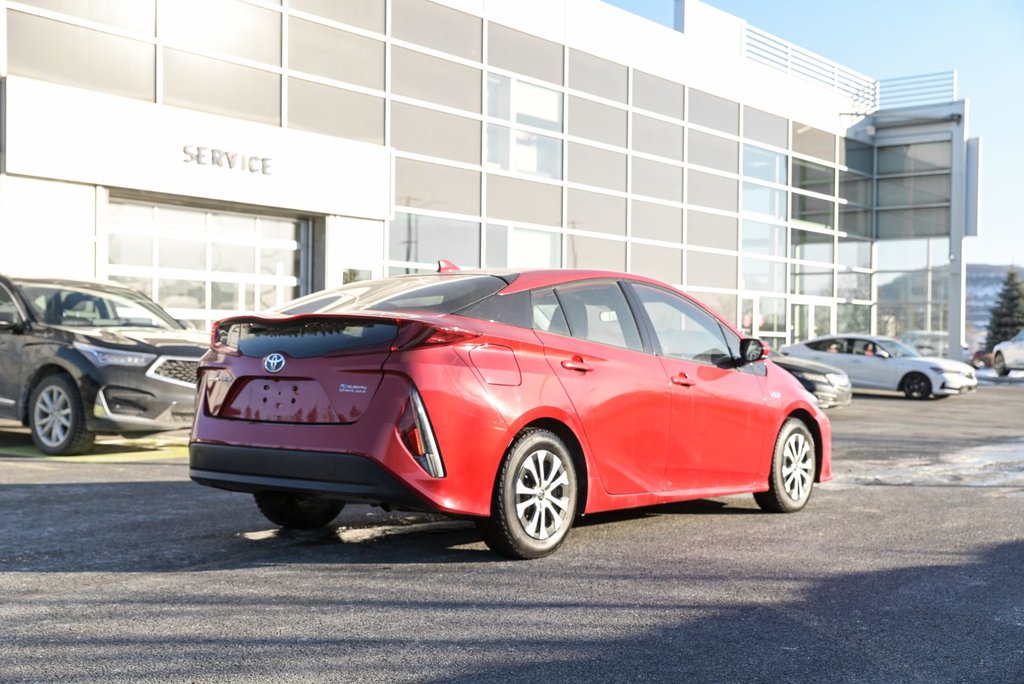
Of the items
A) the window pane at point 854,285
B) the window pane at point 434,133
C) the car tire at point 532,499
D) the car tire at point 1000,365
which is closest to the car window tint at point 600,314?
the car tire at point 532,499

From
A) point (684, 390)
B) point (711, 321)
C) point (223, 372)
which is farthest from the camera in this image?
point (711, 321)

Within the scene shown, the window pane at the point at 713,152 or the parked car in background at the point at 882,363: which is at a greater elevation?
the window pane at the point at 713,152

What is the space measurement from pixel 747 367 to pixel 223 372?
3.43 m

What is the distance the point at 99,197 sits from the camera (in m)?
16.4

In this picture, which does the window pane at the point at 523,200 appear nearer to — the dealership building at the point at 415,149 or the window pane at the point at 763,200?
the dealership building at the point at 415,149

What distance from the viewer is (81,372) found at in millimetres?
10508

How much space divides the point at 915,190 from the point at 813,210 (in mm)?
5690

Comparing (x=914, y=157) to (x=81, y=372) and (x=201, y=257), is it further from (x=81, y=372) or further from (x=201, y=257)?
(x=81, y=372)

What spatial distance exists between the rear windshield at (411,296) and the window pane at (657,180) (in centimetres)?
2060

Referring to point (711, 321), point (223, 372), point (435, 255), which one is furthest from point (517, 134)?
point (223, 372)

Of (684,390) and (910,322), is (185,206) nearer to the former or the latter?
(684,390)

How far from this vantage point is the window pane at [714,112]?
2867cm

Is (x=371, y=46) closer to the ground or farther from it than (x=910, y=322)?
farther from it

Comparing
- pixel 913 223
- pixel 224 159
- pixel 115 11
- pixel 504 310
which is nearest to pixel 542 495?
pixel 504 310
